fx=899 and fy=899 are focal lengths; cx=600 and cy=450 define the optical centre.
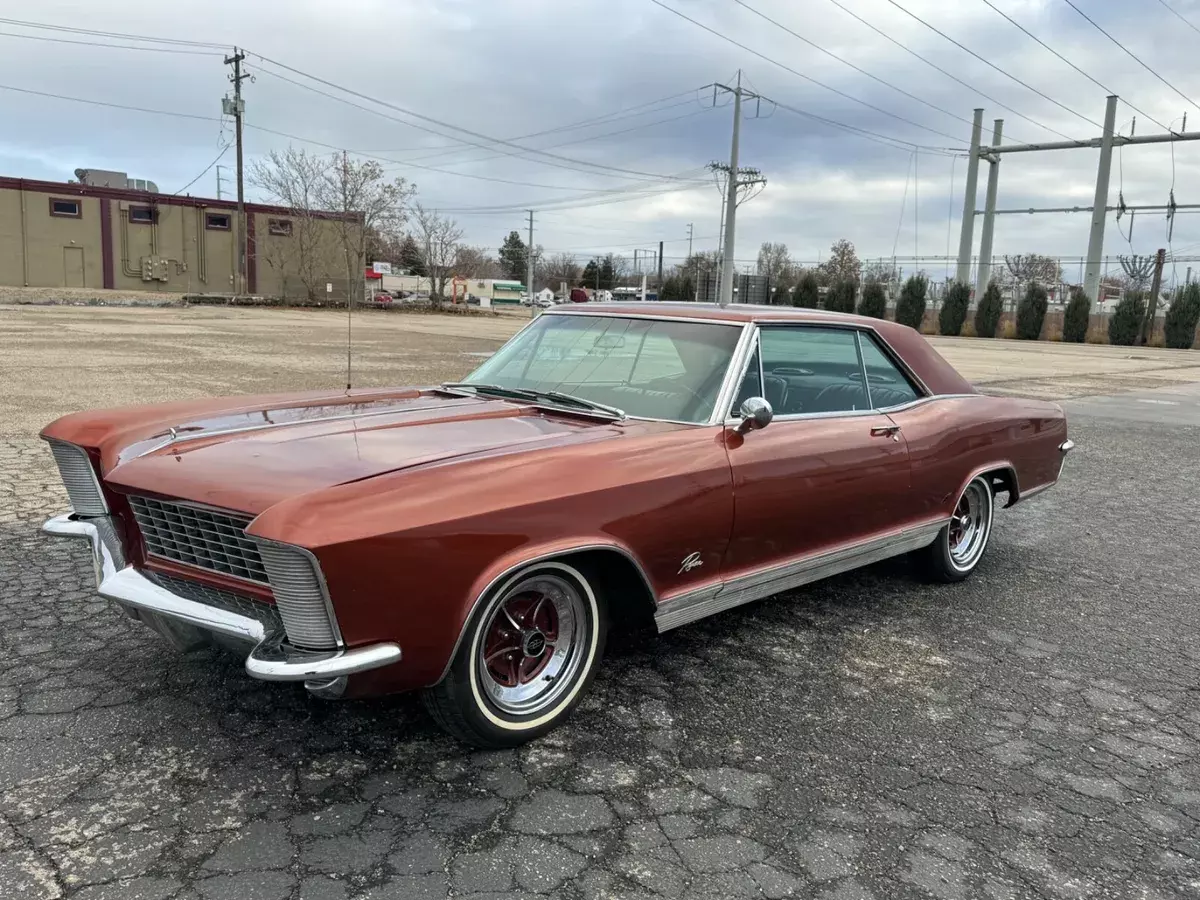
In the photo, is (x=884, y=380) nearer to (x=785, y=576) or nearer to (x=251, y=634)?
(x=785, y=576)

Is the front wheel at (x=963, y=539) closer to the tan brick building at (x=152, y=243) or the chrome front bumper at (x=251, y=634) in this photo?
the chrome front bumper at (x=251, y=634)

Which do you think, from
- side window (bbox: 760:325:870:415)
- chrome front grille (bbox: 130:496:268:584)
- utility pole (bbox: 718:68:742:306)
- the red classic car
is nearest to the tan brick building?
utility pole (bbox: 718:68:742:306)

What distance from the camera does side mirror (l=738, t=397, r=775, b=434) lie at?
3.36 m

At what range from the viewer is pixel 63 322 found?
1020 inches

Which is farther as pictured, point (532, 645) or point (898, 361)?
point (898, 361)

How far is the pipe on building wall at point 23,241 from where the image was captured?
49.5 meters

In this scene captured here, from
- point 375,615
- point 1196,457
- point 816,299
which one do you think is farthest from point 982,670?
point 816,299

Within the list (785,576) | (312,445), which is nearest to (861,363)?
(785,576)

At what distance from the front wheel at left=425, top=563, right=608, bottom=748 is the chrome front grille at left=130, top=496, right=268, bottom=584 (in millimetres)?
642

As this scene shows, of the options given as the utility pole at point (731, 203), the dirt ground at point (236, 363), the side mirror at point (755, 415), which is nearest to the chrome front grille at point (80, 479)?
the side mirror at point (755, 415)

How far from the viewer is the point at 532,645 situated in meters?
2.91

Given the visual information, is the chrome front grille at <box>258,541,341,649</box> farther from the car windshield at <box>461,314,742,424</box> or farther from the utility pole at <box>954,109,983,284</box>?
the utility pole at <box>954,109,983,284</box>

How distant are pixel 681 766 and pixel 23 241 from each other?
2301 inches

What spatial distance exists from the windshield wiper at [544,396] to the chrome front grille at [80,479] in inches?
60.5
